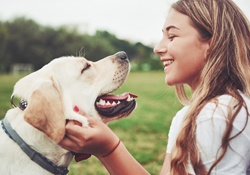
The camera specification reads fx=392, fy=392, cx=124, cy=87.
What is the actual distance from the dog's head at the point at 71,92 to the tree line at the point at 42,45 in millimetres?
45792

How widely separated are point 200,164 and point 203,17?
1.01 metres

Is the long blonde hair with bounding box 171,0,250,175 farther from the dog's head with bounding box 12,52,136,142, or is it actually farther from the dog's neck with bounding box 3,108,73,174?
the dog's neck with bounding box 3,108,73,174

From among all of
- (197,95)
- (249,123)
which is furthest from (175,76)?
(249,123)

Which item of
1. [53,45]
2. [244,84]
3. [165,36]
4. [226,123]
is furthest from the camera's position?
[53,45]

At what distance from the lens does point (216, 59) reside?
268 centimetres

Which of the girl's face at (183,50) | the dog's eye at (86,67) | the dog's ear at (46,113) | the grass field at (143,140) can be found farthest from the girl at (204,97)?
the grass field at (143,140)

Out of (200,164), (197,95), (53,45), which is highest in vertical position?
(197,95)

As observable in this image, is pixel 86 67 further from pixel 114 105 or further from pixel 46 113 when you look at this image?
pixel 46 113

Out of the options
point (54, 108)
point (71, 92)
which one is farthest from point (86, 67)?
point (54, 108)

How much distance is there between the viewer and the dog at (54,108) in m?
2.36

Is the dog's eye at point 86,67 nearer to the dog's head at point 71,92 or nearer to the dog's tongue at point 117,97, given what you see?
the dog's head at point 71,92

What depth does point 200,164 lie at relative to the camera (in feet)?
8.01

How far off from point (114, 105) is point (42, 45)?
53.6 metres

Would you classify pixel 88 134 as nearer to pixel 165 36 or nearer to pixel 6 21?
pixel 165 36
